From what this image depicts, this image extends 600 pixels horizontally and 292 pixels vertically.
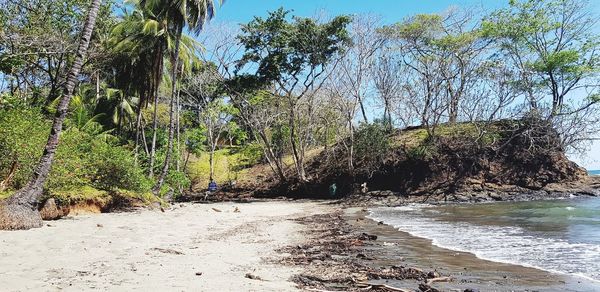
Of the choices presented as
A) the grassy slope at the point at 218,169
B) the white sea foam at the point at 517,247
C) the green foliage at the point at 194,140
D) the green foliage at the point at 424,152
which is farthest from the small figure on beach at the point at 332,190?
the white sea foam at the point at 517,247

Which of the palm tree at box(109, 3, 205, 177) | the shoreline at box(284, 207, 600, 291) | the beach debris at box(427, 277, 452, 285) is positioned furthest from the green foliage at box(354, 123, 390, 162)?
the beach debris at box(427, 277, 452, 285)

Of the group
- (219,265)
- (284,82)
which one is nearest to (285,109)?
(284,82)

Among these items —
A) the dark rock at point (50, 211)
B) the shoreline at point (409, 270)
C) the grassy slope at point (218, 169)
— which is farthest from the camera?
the grassy slope at point (218, 169)

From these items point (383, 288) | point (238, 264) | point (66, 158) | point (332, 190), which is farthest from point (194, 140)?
point (383, 288)

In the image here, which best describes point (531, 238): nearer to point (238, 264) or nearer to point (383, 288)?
point (383, 288)

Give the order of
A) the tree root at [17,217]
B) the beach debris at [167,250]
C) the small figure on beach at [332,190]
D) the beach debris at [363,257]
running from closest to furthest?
the beach debris at [167,250] → the beach debris at [363,257] → the tree root at [17,217] → the small figure on beach at [332,190]

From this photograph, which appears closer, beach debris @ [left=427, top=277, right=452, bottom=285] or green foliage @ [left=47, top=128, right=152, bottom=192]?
beach debris @ [left=427, top=277, right=452, bottom=285]

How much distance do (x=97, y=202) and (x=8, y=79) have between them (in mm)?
12453

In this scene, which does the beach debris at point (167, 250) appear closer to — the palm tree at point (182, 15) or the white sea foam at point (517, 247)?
the white sea foam at point (517, 247)

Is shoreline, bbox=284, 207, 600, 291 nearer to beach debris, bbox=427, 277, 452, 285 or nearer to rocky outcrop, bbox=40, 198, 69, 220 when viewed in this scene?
beach debris, bbox=427, 277, 452, 285

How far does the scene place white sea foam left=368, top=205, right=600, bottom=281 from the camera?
717cm

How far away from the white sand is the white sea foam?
3632mm

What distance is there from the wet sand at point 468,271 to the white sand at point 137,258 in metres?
2.04

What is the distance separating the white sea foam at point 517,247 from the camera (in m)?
7.17
